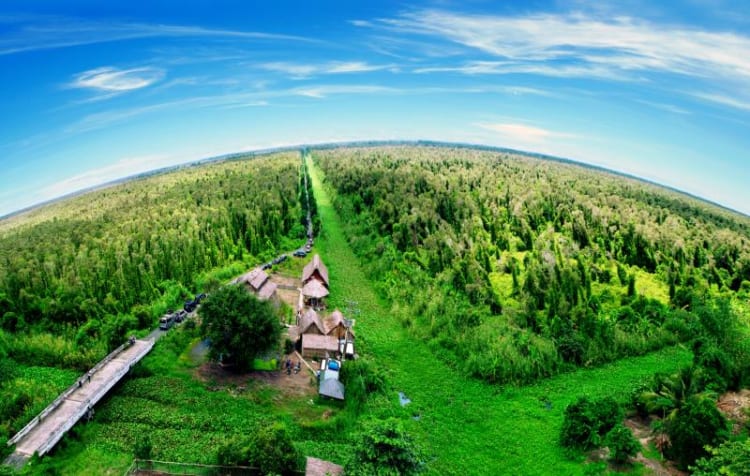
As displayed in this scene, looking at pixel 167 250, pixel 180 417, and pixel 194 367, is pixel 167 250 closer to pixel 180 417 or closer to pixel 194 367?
pixel 194 367

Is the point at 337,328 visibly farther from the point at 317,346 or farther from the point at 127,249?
the point at 127,249

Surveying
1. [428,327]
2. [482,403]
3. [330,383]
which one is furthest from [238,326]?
[482,403]

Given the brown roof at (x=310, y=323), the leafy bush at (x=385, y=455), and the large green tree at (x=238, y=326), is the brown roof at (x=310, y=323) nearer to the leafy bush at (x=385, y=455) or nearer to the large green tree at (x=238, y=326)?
the large green tree at (x=238, y=326)

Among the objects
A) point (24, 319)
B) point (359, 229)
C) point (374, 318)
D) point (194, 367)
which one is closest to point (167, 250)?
point (24, 319)

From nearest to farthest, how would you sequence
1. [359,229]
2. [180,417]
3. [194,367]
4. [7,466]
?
[7,466]
[180,417]
[194,367]
[359,229]

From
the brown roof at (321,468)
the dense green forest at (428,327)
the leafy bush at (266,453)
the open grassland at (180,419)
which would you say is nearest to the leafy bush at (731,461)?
the dense green forest at (428,327)
